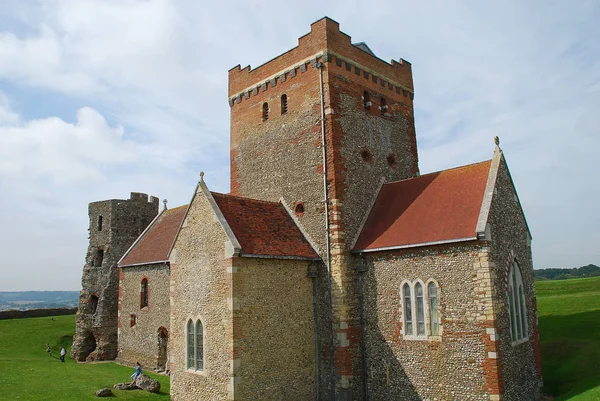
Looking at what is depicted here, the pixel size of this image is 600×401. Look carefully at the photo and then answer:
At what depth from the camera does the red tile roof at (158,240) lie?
28.5 meters

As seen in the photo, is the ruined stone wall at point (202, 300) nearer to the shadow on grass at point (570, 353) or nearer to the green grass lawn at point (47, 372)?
the green grass lawn at point (47, 372)

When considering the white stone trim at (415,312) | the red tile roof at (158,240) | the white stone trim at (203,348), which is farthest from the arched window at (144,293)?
the white stone trim at (415,312)

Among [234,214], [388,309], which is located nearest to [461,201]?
[388,309]

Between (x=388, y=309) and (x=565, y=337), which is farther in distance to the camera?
(x=565, y=337)

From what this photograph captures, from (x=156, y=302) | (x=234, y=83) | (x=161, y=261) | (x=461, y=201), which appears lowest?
(x=156, y=302)

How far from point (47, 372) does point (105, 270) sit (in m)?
9.24

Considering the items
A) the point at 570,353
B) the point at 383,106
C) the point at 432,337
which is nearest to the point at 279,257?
the point at 432,337

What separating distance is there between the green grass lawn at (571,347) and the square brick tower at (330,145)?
8.05 metres

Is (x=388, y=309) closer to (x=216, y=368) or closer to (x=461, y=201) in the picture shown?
(x=461, y=201)

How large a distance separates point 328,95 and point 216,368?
11.7 meters

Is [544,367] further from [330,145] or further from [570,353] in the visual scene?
[330,145]

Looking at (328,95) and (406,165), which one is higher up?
(328,95)

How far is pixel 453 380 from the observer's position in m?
15.6

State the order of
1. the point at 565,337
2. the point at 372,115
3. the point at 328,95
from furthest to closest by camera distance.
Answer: the point at 565,337 → the point at 372,115 → the point at 328,95
